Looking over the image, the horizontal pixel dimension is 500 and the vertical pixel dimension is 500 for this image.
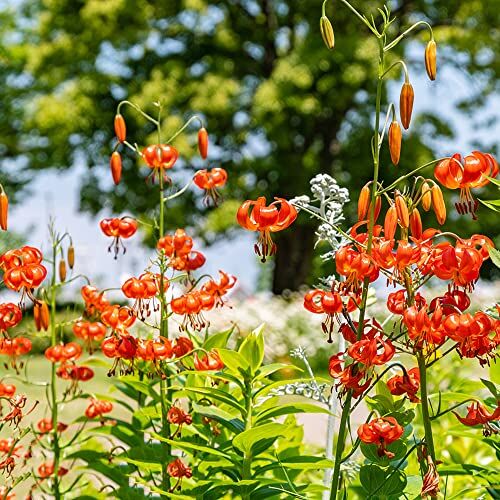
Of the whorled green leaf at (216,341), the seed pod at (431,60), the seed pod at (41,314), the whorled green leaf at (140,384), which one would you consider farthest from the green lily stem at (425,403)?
the seed pod at (41,314)

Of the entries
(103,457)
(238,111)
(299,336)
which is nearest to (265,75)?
(238,111)

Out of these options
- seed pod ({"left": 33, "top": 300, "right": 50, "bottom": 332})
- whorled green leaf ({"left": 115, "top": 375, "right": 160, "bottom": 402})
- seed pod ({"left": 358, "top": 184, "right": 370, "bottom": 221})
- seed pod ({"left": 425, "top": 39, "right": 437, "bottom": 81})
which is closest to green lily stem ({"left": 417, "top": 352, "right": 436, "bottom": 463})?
seed pod ({"left": 358, "top": 184, "right": 370, "bottom": 221})

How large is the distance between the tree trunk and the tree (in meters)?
0.02

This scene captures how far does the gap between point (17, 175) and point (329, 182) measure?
19.0 metres

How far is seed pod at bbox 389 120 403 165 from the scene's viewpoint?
72.0 inches

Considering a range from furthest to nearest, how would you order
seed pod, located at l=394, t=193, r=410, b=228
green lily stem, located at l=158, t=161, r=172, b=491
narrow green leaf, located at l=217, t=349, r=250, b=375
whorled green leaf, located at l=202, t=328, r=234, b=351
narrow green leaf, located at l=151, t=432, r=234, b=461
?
1. whorled green leaf, located at l=202, t=328, r=234, b=351
2. green lily stem, located at l=158, t=161, r=172, b=491
3. narrow green leaf, located at l=217, t=349, r=250, b=375
4. narrow green leaf, located at l=151, t=432, r=234, b=461
5. seed pod, located at l=394, t=193, r=410, b=228

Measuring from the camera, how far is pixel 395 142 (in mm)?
1854

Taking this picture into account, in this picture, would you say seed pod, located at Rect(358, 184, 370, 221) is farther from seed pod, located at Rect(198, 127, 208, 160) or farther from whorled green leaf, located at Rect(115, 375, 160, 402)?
whorled green leaf, located at Rect(115, 375, 160, 402)

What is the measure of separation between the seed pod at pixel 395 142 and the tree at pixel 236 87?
11640 mm

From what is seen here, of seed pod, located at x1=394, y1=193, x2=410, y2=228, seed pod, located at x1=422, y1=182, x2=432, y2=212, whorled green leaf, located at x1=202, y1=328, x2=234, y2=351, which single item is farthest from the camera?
whorled green leaf, located at x1=202, y1=328, x2=234, y2=351

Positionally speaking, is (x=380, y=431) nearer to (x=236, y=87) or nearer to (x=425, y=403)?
(x=425, y=403)

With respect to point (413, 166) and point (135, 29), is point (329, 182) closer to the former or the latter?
point (413, 166)

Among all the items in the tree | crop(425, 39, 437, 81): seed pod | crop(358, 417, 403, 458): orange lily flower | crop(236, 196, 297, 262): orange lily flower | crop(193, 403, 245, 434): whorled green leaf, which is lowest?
the tree

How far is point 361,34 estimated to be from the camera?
14.8m
